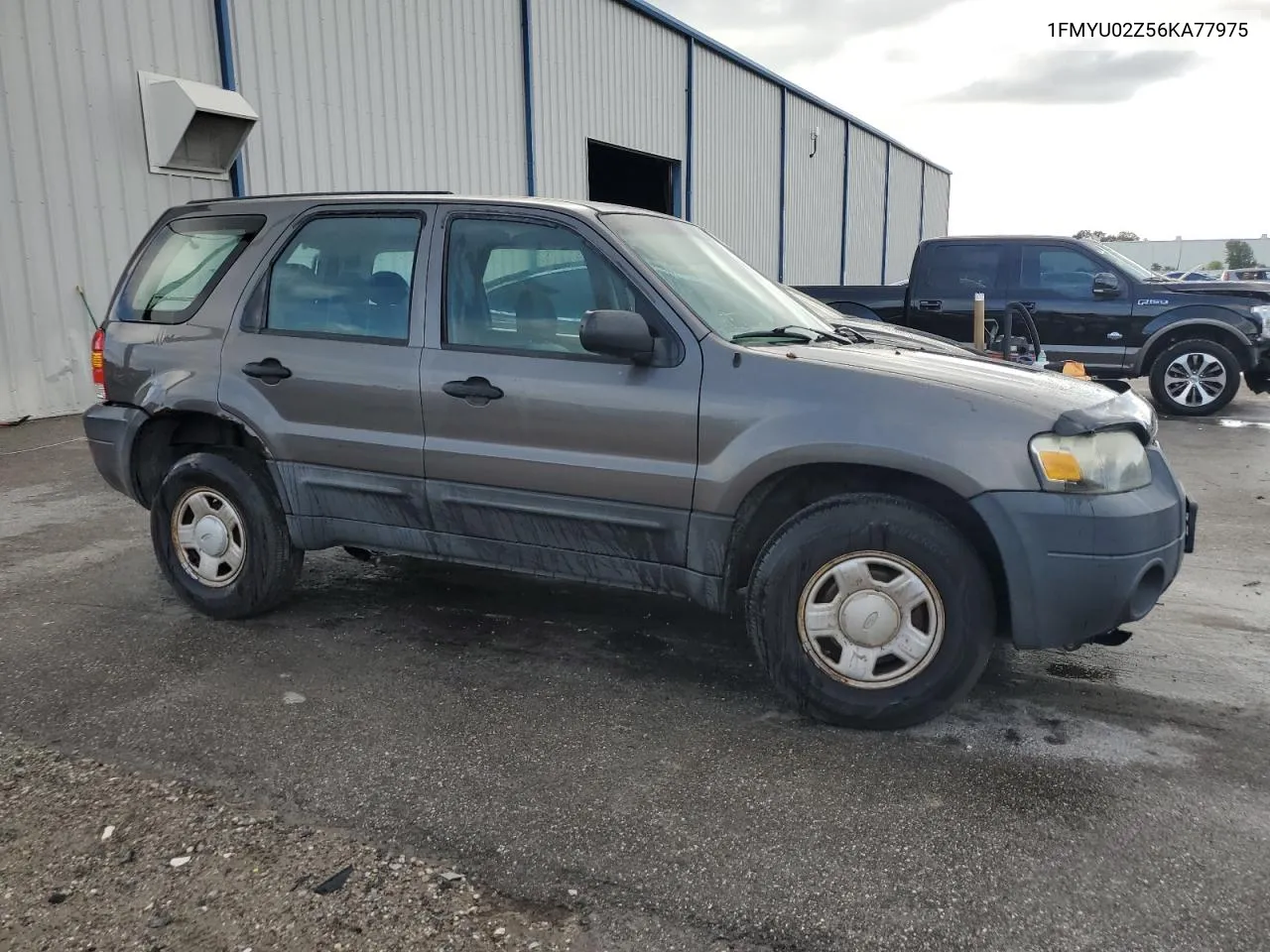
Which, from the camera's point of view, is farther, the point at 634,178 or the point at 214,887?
the point at 634,178

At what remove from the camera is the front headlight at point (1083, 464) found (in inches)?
122

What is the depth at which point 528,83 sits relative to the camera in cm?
1488

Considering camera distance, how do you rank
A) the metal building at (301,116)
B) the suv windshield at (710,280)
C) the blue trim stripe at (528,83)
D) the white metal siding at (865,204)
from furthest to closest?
the white metal siding at (865,204) < the blue trim stripe at (528,83) < the metal building at (301,116) < the suv windshield at (710,280)

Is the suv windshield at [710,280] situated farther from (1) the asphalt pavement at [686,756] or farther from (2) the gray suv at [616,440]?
(1) the asphalt pavement at [686,756]

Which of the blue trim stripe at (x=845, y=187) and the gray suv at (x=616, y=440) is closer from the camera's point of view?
the gray suv at (x=616, y=440)

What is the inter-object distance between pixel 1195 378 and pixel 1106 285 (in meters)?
1.42

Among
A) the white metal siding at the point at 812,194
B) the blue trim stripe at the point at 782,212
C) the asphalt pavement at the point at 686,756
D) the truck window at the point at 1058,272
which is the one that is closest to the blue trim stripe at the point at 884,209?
the white metal siding at the point at 812,194

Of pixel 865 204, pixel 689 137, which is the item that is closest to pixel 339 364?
pixel 689 137

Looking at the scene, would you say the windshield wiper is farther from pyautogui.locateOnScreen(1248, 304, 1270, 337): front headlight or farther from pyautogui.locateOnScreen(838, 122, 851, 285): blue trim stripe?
pyautogui.locateOnScreen(838, 122, 851, 285): blue trim stripe

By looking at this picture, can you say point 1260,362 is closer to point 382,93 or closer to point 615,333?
point 615,333

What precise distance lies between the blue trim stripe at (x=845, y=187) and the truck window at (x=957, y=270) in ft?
61.3

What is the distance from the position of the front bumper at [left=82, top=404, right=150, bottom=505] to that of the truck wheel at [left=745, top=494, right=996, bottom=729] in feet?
9.89

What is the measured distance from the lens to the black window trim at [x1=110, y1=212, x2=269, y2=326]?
4.44 metres

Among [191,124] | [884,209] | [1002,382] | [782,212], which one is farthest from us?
[884,209]
